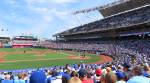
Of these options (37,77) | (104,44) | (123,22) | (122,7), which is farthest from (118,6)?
(37,77)

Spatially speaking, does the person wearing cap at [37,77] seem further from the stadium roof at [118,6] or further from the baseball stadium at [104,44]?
the stadium roof at [118,6]

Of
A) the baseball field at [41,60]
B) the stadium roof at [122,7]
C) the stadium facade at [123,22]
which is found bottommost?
the baseball field at [41,60]

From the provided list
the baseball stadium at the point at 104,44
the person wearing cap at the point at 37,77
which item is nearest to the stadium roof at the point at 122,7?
the baseball stadium at the point at 104,44

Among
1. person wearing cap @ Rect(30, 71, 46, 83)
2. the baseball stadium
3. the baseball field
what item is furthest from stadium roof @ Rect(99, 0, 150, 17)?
person wearing cap @ Rect(30, 71, 46, 83)

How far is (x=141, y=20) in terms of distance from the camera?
70.7m

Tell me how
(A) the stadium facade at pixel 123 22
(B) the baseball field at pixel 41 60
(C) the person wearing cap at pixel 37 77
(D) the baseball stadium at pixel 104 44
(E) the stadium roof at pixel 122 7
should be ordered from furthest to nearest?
(E) the stadium roof at pixel 122 7
(A) the stadium facade at pixel 123 22
(D) the baseball stadium at pixel 104 44
(B) the baseball field at pixel 41 60
(C) the person wearing cap at pixel 37 77

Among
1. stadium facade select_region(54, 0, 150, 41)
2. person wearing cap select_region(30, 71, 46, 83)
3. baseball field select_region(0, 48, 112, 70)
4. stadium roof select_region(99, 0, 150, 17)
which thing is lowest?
baseball field select_region(0, 48, 112, 70)

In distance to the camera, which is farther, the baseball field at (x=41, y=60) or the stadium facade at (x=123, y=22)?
the stadium facade at (x=123, y=22)

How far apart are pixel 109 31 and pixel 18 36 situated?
90.0m

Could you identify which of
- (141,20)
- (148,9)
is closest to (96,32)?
(148,9)

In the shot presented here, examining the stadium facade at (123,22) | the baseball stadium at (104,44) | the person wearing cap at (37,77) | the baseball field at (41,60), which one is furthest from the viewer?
the stadium facade at (123,22)

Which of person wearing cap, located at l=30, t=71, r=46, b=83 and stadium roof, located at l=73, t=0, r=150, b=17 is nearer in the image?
person wearing cap, located at l=30, t=71, r=46, b=83

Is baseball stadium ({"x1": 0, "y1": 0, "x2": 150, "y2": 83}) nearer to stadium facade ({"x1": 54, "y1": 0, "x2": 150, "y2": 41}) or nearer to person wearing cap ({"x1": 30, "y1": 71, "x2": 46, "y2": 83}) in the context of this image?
stadium facade ({"x1": 54, "y1": 0, "x2": 150, "y2": 41})

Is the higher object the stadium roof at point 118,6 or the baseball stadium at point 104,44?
the stadium roof at point 118,6
